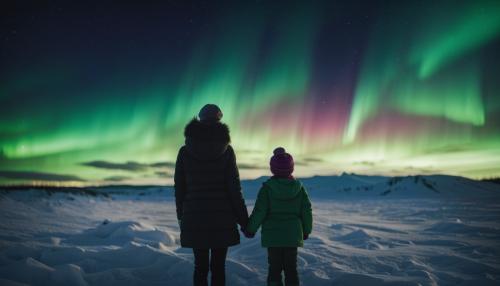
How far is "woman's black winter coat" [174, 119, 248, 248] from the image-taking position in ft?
11.2

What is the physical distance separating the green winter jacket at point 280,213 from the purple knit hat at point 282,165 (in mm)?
78

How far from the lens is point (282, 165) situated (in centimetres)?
381

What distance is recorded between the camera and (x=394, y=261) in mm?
5750

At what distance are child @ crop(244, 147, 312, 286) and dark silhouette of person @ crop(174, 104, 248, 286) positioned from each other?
0.29 metres

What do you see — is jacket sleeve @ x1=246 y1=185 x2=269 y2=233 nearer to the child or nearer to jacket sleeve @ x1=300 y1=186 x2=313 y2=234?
the child

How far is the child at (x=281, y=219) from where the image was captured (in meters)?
3.65

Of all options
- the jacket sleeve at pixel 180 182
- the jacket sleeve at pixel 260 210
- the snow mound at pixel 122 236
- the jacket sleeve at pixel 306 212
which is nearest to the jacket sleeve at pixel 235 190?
the jacket sleeve at pixel 260 210

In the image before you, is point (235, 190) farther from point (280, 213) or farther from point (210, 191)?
point (280, 213)

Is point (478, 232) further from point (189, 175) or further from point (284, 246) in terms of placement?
point (189, 175)

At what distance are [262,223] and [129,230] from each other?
5.98 m

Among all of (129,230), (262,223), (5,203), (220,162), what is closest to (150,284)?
(262,223)

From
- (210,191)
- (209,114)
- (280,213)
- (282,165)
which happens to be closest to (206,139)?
(209,114)

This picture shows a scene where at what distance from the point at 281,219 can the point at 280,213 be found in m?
0.06

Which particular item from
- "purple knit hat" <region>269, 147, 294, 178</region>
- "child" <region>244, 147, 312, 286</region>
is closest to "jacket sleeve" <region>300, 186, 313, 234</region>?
"child" <region>244, 147, 312, 286</region>
